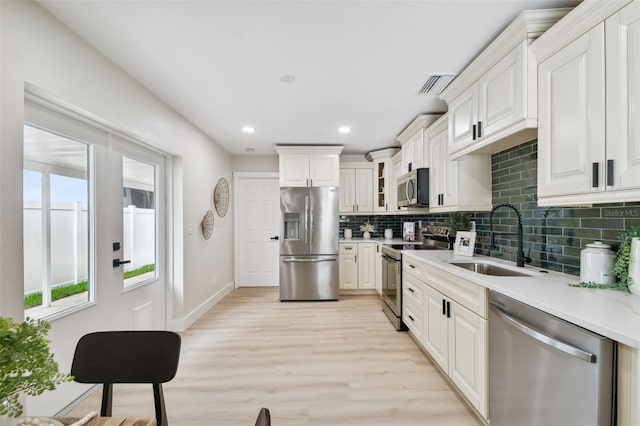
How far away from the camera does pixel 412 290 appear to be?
117 inches

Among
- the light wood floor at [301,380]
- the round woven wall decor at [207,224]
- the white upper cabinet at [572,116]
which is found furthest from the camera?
the round woven wall decor at [207,224]

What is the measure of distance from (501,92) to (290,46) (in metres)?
1.41

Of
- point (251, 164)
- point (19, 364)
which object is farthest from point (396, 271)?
point (251, 164)

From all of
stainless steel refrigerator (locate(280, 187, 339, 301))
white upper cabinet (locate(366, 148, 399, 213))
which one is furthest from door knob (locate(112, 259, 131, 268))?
white upper cabinet (locate(366, 148, 399, 213))

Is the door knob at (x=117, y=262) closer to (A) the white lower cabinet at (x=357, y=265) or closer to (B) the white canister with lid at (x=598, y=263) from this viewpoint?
(A) the white lower cabinet at (x=357, y=265)

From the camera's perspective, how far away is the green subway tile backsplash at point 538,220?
1.58m

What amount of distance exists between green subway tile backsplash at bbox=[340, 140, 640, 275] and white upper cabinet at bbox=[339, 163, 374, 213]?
7.39ft

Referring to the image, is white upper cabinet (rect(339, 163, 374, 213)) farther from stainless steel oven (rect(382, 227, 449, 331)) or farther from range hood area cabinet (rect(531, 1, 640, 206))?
range hood area cabinet (rect(531, 1, 640, 206))

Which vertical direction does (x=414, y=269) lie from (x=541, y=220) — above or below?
below

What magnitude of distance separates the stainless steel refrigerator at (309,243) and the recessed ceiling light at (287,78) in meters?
2.19

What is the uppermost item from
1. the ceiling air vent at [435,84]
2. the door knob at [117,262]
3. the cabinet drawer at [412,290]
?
the ceiling air vent at [435,84]

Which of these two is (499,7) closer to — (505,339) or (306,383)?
(505,339)

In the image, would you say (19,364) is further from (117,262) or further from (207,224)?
(207,224)

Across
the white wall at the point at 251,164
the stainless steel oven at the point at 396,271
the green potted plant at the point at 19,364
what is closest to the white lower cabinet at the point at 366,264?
the stainless steel oven at the point at 396,271
